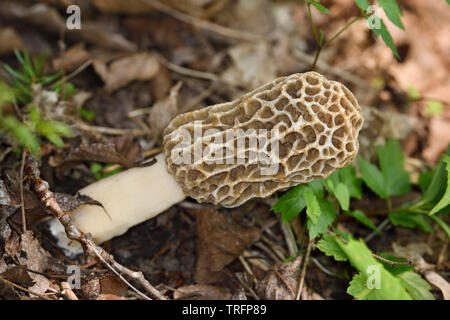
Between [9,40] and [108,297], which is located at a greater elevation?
[9,40]

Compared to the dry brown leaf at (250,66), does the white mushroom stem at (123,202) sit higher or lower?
lower

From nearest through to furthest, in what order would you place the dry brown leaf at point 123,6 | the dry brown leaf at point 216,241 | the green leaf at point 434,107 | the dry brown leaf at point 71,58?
the dry brown leaf at point 216,241 → the dry brown leaf at point 71,58 → the dry brown leaf at point 123,6 → the green leaf at point 434,107

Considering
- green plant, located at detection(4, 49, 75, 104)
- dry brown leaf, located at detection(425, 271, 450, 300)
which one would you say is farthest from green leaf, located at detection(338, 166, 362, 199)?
green plant, located at detection(4, 49, 75, 104)

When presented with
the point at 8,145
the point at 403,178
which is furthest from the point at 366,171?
the point at 8,145

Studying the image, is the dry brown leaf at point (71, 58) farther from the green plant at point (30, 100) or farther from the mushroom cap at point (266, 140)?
the mushroom cap at point (266, 140)

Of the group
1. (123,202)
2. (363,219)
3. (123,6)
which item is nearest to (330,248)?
(363,219)

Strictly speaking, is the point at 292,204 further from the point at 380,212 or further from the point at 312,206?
the point at 380,212

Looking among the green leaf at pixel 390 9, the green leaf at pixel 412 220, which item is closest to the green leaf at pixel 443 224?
the green leaf at pixel 412 220
